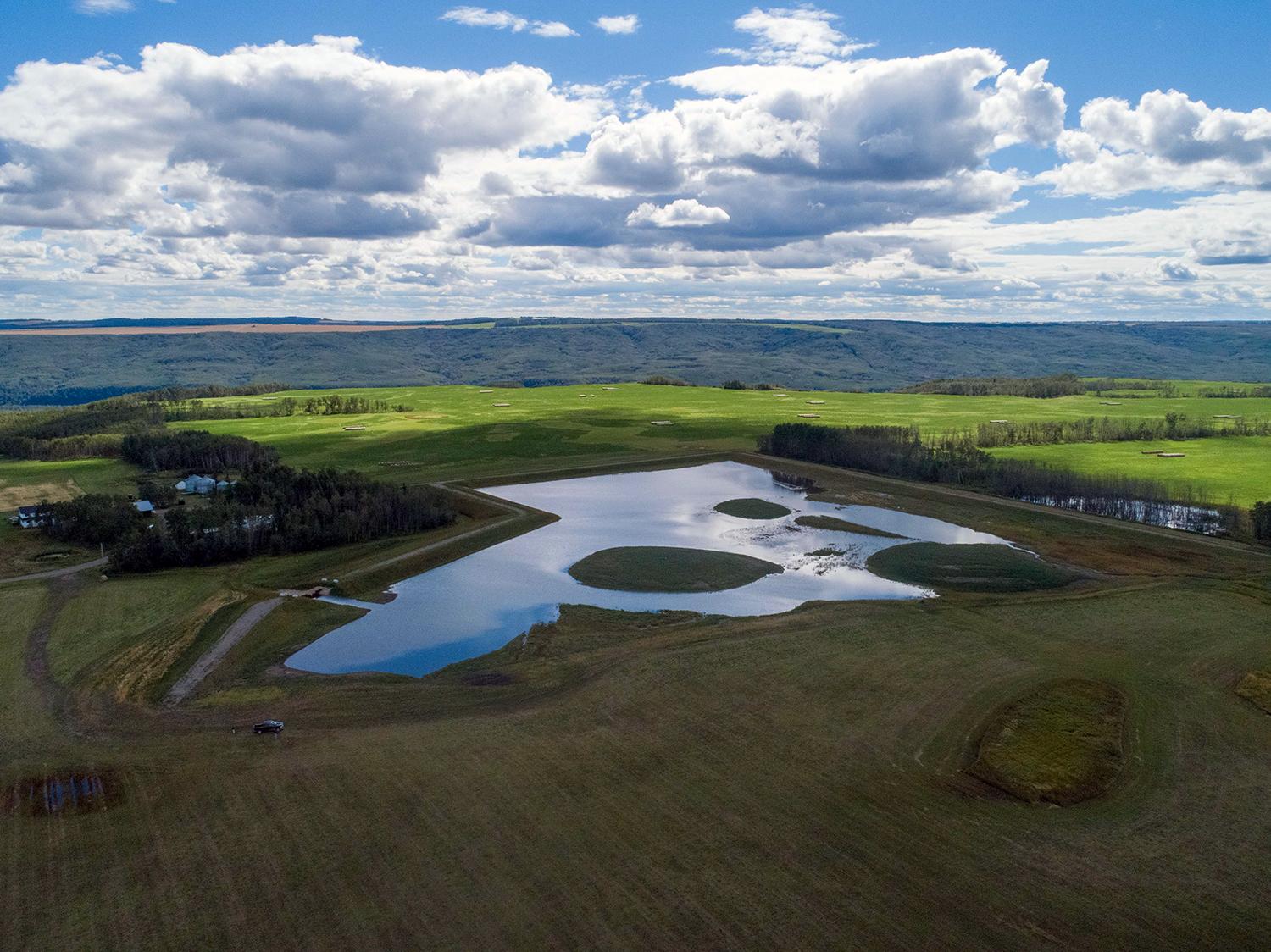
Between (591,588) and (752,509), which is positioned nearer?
(591,588)

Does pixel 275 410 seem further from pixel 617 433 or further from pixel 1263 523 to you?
pixel 1263 523

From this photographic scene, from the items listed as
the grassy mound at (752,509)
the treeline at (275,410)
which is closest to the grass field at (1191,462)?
the grassy mound at (752,509)

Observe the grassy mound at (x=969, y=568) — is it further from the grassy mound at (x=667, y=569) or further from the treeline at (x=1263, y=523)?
the treeline at (x=1263, y=523)

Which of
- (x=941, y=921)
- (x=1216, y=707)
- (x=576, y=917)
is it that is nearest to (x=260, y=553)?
(x=576, y=917)

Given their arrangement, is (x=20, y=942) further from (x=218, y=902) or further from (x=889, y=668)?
(x=889, y=668)

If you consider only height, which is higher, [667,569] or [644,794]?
[667,569]

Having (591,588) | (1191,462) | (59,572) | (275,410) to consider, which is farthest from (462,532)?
(275,410)
